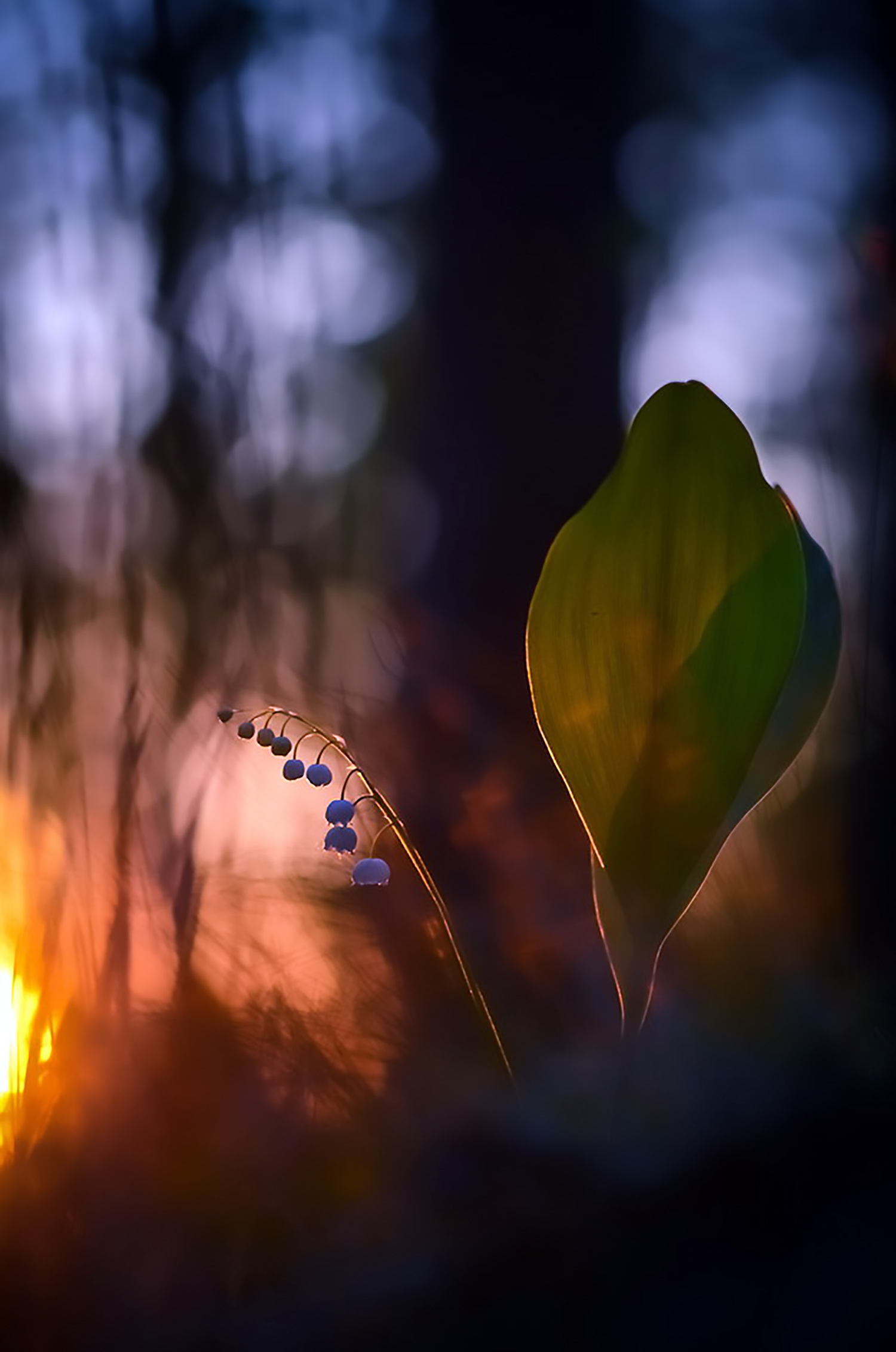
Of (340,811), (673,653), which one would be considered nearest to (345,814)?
(340,811)

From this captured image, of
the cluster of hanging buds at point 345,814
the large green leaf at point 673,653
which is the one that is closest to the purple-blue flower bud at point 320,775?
the cluster of hanging buds at point 345,814

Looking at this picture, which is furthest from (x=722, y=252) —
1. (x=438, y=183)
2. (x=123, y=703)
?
(x=123, y=703)

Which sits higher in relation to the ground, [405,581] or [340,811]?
[405,581]

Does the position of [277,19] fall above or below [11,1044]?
above

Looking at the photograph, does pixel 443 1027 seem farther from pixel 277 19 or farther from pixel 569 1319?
pixel 277 19

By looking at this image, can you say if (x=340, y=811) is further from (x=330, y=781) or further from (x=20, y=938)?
(x=20, y=938)

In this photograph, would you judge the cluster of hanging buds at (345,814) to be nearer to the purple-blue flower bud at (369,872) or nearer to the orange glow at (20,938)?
the purple-blue flower bud at (369,872)
